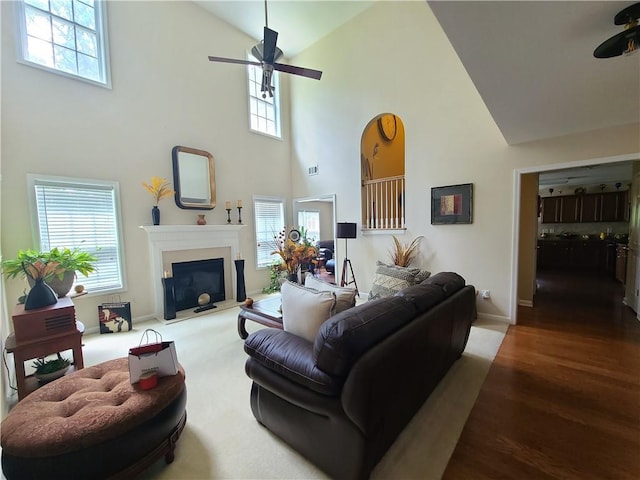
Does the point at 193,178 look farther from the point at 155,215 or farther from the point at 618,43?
the point at 618,43

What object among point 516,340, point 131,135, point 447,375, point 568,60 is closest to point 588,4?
point 568,60

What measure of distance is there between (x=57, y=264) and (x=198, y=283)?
2500 mm

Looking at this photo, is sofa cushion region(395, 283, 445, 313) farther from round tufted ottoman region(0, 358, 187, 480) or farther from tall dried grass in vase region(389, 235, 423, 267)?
tall dried grass in vase region(389, 235, 423, 267)

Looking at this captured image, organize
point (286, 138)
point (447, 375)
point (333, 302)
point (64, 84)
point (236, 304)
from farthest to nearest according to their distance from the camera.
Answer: point (286, 138)
point (236, 304)
point (64, 84)
point (447, 375)
point (333, 302)

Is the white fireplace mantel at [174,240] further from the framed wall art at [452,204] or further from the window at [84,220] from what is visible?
the framed wall art at [452,204]

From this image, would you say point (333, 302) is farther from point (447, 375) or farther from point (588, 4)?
point (588, 4)

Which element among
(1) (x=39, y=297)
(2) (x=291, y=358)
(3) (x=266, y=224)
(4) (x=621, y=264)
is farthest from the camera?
(3) (x=266, y=224)

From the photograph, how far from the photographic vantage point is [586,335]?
128 inches

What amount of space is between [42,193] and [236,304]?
307 centimetres

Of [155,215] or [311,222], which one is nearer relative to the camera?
[155,215]

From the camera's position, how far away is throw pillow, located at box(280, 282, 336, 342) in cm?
167

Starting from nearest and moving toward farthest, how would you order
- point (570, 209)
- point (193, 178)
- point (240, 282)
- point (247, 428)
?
point (247, 428) < point (193, 178) < point (240, 282) < point (570, 209)

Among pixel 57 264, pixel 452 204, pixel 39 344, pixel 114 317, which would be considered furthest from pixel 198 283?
pixel 452 204

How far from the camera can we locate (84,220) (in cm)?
370
